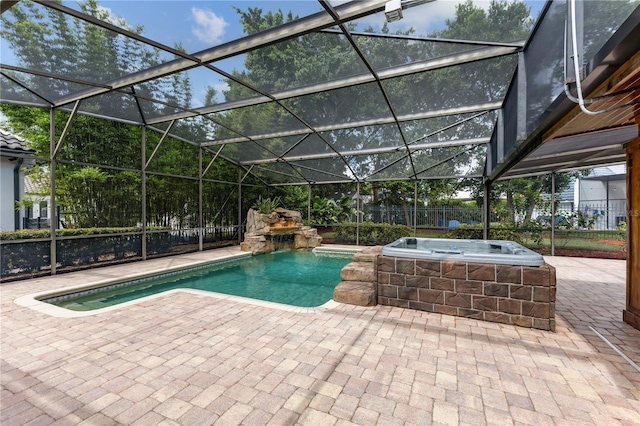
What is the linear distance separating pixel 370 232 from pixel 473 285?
878 centimetres

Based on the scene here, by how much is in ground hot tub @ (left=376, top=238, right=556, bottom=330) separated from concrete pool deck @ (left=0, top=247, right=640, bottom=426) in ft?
0.69

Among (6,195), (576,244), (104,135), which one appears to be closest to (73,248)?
(6,195)

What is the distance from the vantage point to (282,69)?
4.94 metres

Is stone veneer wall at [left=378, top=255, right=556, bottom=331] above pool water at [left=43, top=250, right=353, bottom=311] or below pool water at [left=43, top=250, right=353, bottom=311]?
above

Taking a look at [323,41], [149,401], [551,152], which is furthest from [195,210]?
[551,152]

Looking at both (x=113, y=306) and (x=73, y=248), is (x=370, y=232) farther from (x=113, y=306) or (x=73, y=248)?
(x=73, y=248)

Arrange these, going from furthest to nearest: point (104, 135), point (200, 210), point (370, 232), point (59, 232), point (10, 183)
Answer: point (370, 232)
point (200, 210)
point (104, 135)
point (10, 183)
point (59, 232)

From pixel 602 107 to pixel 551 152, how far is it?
7.89 feet

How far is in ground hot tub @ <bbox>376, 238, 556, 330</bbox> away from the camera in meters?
3.42

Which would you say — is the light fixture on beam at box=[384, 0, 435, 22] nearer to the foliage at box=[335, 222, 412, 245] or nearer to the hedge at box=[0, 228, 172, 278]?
the hedge at box=[0, 228, 172, 278]

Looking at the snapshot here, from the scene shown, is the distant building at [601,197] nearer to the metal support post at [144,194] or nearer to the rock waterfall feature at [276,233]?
the rock waterfall feature at [276,233]

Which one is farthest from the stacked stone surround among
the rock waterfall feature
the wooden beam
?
the rock waterfall feature

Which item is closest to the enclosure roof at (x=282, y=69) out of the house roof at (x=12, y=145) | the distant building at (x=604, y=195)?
the house roof at (x=12, y=145)

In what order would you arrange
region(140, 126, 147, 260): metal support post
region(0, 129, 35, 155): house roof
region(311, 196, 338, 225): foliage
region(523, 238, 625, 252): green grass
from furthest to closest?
region(311, 196, 338, 225): foliage < region(523, 238, 625, 252): green grass < region(140, 126, 147, 260): metal support post < region(0, 129, 35, 155): house roof
